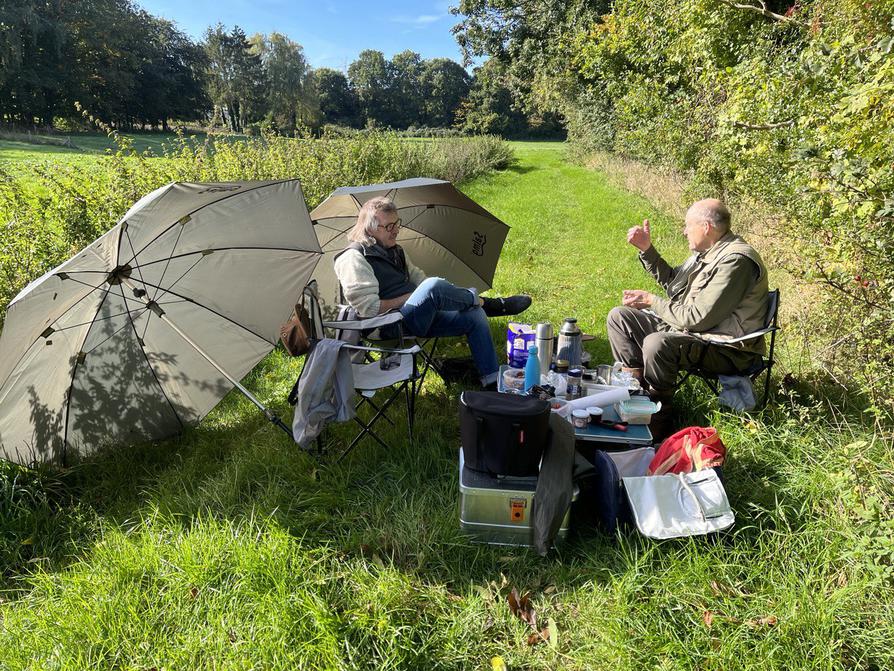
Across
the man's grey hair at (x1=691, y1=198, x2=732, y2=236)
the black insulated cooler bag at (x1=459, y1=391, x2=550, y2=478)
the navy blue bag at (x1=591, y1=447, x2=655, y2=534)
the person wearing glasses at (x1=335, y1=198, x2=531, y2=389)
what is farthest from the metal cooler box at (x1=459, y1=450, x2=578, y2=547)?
the man's grey hair at (x1=691, y1=198, x2=732, y2=236)

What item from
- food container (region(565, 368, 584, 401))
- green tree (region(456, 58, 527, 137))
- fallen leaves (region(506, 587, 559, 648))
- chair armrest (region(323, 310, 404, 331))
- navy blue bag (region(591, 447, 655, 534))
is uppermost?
green tree (region(456, 58, 527, 137))

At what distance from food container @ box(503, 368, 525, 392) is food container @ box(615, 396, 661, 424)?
24.2 inches

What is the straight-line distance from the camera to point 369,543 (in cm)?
247

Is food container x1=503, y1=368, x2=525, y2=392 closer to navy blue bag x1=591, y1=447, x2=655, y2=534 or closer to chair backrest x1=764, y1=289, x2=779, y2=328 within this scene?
navy blue bag x1=591, y1=447, x2=655, y2=534

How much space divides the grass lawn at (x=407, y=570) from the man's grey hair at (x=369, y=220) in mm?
1468

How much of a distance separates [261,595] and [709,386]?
2928 millimetres

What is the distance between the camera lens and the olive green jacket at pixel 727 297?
10.2ft

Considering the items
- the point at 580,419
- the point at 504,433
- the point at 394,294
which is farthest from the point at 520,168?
the point at 504,433

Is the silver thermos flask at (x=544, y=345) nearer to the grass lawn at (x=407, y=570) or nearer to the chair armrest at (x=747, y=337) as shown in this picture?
the grass lawn at (x=407, y=570)

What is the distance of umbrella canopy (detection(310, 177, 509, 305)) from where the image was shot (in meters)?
4.17

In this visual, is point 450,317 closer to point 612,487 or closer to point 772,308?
point 612,487

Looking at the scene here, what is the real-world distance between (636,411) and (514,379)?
788 millimetres

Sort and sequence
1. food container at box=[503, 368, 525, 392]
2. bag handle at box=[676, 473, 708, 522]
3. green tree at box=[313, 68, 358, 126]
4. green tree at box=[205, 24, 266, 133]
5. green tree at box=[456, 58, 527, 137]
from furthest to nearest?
1. green tree at box=[313, 68, 358, 126]
2. green tree at box=[205, 24, 266, 133]
3. green tree at box=[456, 58, 527, 137]
4. food container at box=[503, 368, 525, 392]
5. bag handle at box=[676, 473, 708, 522]

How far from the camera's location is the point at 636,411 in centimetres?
292
